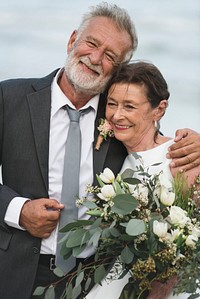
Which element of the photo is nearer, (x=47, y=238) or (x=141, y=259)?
(x=141, y=259)

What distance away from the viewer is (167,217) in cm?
278

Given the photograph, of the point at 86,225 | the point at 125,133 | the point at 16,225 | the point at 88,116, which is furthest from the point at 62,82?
the point at 86,225

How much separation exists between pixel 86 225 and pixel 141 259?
0.92 feet

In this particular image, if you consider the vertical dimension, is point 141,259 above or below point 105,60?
below

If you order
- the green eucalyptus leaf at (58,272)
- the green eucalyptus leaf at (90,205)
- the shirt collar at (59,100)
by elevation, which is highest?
the shirt collar at (59,100)

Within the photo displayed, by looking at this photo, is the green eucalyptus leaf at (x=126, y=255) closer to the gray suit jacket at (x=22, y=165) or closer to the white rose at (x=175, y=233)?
the white rose at (x=175, y=233)

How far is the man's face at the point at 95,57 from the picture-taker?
3547 mm

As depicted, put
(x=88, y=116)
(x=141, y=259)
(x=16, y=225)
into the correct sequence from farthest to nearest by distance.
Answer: (x=88, y=116)
(x=16, y=225)
(x=141, y=259)

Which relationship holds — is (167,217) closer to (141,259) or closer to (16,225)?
(141,259)

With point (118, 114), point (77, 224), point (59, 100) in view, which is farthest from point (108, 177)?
point (59, 100)

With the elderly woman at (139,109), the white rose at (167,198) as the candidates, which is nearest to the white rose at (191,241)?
the white rose at (167,198)

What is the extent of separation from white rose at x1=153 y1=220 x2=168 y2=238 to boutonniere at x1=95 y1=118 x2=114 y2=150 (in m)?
0.91

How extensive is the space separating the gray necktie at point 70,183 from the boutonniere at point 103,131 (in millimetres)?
97

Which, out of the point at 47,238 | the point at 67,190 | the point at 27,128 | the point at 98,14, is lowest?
the point at 47,238
